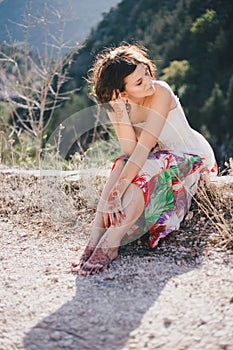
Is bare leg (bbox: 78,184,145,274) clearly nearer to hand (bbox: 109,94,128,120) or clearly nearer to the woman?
the woman

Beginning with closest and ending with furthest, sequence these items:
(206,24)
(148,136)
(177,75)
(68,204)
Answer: (148,136), (68,204), (177,75), (206,24)

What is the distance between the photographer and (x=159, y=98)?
7.10ft

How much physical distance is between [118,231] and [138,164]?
299 mm

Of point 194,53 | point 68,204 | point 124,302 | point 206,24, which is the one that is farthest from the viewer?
point 194,53

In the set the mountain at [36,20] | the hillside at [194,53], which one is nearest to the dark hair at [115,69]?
the mountain at [36,20]

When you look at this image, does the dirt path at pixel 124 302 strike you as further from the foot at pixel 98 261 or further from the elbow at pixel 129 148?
the elbow at pixel 129 148

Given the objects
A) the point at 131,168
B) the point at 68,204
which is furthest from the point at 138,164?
the point at 68,204

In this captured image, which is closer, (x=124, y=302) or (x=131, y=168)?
(x=124, y=302)

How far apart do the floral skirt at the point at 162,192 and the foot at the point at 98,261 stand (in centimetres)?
16

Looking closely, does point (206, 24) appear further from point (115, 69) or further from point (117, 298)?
point (117, 298)

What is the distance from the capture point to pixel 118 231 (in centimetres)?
202

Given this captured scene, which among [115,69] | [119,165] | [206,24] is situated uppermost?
[115,69]

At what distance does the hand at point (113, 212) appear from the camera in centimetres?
202

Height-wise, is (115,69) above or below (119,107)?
above
